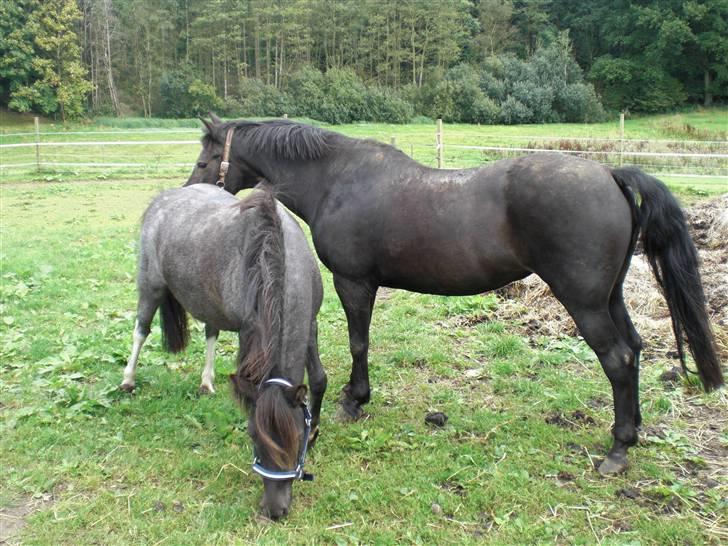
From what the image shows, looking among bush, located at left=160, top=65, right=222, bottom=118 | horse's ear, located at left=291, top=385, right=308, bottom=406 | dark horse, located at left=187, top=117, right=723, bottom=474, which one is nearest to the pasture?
dark horse, located at left=187, top=117, right=723, bottom=474

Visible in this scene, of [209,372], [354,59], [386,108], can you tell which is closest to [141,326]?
[209,372]

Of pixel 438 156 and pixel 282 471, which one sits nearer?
pixel 282 471

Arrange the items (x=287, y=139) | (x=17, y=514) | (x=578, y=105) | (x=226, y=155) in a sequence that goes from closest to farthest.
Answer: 1. (x=17, y=514)
2. (x=287, y=139)
3. (x=226, y=155)
4. (x=578, y=105)

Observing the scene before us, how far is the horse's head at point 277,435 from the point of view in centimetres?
271

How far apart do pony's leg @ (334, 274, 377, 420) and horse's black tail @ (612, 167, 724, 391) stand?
1758 millimetres

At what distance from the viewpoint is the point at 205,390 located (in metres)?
4.64

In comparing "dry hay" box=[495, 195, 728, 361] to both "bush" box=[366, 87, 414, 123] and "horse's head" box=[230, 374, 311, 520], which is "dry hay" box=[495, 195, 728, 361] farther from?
"bush" box=[366, 87, 414, 123]

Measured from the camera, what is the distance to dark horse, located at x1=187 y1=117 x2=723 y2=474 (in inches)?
134

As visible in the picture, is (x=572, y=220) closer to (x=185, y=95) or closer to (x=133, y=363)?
(x=133, y=363)

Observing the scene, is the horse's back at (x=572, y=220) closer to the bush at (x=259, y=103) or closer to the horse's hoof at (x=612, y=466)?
the horse's hoof at (x=612, y=466)

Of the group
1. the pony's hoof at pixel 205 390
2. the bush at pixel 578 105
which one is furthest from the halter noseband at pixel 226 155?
the bush at pixel 578 105

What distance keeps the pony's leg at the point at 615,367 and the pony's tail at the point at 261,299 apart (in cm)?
170

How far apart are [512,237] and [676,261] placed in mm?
983

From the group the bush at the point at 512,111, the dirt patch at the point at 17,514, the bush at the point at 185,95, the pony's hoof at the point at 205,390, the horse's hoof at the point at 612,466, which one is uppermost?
the bush at the point at 185,95
